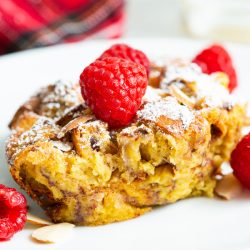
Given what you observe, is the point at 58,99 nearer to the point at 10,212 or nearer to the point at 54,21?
the point at 10,212

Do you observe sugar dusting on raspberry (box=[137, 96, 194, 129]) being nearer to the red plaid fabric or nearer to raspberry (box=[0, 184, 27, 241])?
raspberry (box=[0, 184, 27, 241])

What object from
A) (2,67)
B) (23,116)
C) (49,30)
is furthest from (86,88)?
(49,30)

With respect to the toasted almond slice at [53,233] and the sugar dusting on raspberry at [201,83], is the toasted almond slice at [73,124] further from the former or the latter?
the sugar dusting on raspberry at [201,83]

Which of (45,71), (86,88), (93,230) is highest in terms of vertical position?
(86,88)

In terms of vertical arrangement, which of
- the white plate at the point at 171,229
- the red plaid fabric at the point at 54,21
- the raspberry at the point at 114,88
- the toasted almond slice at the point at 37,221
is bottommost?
the white plate at the point at 171,229

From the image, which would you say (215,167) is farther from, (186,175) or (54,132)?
(54,132)

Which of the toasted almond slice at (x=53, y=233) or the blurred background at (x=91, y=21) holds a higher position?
the blurred background at (x=91, y=21)

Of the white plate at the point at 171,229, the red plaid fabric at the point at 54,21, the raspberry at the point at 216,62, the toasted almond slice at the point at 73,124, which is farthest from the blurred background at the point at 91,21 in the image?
the toasted almond slice at the point at 73,124

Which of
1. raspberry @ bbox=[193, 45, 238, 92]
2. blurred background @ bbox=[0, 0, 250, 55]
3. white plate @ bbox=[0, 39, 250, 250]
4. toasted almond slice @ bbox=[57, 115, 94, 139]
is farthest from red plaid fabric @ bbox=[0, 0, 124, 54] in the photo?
toasted almond slice @ bbox=[57, 115, 94, 139]
